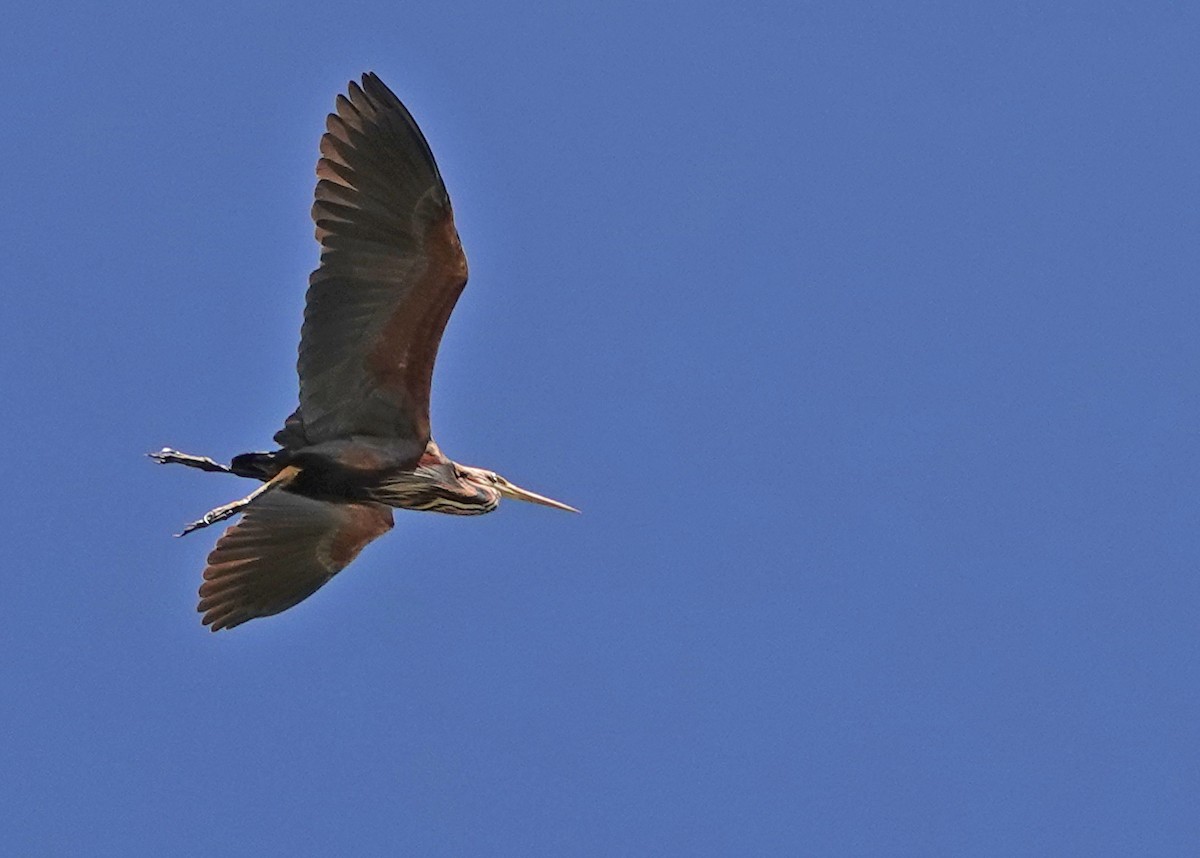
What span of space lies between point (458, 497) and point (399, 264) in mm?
2416

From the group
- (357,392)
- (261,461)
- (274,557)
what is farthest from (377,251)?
(274,557)

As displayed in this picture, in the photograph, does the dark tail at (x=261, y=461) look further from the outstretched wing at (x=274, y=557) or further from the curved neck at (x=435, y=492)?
the outstretched wing at (x=274, y=557)

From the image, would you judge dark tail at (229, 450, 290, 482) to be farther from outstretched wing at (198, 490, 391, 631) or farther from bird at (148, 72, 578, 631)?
outstretched wing at (198, 490, 391, 631)

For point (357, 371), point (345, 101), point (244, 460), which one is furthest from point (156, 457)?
point (345, 101)

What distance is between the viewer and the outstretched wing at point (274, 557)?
19.7 meters

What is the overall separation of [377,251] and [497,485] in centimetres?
305

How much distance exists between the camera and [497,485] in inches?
766

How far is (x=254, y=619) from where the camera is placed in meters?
19.9

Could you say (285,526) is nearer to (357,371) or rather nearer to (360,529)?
(360,529)

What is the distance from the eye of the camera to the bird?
17.1 metres

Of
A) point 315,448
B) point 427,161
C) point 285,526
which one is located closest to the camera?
point 427,161

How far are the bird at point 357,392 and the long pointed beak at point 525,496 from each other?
0.8 inches

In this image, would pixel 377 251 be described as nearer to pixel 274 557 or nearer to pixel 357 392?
pixel 357 392

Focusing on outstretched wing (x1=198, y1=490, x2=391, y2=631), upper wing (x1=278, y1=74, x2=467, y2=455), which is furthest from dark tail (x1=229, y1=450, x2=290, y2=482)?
outstretched wing (x1=198, y1=490, x2=391, y2=631)
